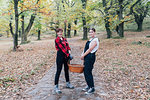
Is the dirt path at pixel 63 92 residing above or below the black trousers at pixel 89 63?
below

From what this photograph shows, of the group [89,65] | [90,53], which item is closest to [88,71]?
[89,65]

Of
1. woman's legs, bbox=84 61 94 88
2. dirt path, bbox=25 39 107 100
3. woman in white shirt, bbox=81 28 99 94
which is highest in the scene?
woman in white shirt, bbox=81 28 99 94

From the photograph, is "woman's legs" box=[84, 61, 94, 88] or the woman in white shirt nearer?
the woman in white shirt

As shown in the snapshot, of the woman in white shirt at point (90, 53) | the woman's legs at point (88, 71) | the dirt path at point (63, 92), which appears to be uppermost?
the woman in white shirt at point (90, 53)

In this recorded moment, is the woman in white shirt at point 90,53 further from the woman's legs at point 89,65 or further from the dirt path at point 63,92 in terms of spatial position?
the dirt path at point 63,92

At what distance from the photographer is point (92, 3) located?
62.2 feet

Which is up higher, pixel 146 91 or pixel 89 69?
pixel 89 69

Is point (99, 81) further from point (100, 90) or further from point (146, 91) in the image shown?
point (146, 91)

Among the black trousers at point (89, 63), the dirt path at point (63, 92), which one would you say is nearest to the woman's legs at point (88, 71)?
the black trousers at point (89, 63)

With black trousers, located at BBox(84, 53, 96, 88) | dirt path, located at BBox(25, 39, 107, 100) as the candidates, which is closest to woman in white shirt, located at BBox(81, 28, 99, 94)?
black trousers, located at BBox(84, 53, 96, 88)

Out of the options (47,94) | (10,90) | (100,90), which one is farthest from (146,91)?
(10,90)

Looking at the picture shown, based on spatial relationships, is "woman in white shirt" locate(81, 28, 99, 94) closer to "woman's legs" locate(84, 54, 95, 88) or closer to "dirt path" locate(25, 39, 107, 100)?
"woman's legs" locate(84, 54, 95, 88)

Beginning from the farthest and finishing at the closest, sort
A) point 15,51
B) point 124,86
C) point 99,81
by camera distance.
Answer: point 15,51, point 99,81, point 124,86

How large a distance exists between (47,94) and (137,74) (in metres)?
4.16
